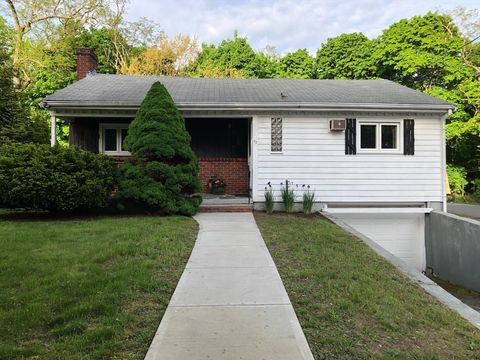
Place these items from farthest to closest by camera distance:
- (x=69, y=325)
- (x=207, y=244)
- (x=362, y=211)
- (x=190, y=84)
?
(x=190, y=84)
(x=362, y=211)
(x=207, y=244)
(x=69, y=325)

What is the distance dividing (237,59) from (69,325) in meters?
30.0

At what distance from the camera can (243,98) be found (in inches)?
441

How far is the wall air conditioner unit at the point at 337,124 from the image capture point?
35.2 feet

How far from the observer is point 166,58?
1103 inches

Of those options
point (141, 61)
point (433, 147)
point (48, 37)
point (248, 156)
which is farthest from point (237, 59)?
point (433, 147)

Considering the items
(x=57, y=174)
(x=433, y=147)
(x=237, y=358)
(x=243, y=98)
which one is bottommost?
(x=237, y=358)

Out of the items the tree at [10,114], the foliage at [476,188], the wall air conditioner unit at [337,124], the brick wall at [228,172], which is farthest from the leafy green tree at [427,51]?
the tree at [10,114]

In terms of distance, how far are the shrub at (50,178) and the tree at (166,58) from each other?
18.7 metres

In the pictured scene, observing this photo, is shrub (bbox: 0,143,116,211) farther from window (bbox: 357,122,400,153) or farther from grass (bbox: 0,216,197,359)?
window (bbox: 357,122,400,153)

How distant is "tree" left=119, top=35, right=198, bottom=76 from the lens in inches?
1047

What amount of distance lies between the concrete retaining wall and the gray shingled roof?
326 centimetres

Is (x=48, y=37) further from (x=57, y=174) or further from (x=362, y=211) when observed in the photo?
(x=362, y=211)

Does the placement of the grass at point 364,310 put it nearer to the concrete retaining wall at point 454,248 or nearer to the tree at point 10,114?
the concrete retaining wall at point 454,248

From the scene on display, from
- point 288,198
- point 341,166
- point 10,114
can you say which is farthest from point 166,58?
point 288,198
